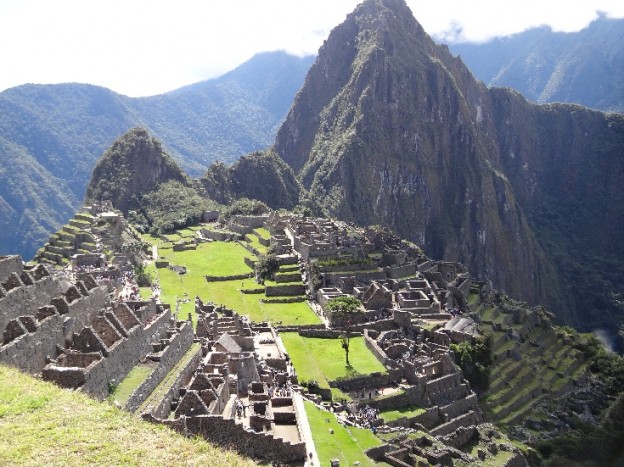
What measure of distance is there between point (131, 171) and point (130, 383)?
104196 mm

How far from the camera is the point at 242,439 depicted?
2222 cm

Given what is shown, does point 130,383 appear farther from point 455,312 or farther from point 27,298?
point 455,312

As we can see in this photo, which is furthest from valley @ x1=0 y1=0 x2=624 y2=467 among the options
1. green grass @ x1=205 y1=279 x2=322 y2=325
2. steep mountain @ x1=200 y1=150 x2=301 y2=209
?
steep mountain @ x1=200 y1=150 x2=301 y2=209

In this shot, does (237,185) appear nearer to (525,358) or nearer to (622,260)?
(525,358)

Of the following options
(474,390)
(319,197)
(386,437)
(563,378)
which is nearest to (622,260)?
(319,197)

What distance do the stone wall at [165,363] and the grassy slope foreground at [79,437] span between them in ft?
20.7

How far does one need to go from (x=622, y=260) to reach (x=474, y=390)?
164853 millimetres

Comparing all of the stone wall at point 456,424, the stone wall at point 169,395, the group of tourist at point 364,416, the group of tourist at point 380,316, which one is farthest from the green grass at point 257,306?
the stone wall at point 169,395

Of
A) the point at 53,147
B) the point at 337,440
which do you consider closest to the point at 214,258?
the point at 337,440

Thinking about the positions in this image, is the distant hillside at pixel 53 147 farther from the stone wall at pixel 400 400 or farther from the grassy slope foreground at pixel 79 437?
the grassy slope foreground at pixel 79 437

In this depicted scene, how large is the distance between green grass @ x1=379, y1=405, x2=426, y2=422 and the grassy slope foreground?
22.4 meters

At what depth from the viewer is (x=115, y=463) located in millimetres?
14055

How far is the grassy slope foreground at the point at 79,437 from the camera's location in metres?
14.1

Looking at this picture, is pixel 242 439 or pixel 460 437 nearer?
pixel 242 439
